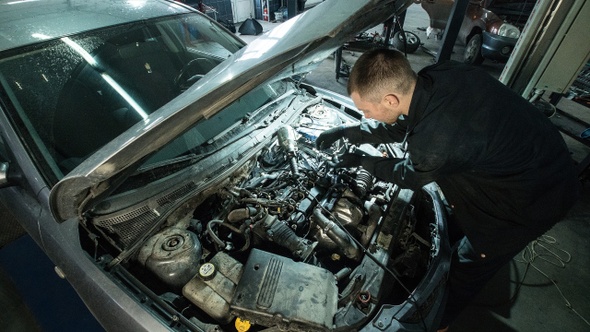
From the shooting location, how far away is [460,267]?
178 cm

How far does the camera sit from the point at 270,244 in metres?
1.61

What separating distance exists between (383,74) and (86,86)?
1.82 m

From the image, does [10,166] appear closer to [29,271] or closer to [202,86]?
[29,271]

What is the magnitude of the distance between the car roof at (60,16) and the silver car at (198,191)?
0.05 feet

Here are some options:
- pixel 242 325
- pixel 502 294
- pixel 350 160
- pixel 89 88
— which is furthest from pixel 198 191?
pixel 502 294

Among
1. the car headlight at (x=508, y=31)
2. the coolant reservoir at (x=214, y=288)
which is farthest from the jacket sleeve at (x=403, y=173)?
→ the car headlight at (x=508, y=31)

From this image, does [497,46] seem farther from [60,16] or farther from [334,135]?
[60,16]

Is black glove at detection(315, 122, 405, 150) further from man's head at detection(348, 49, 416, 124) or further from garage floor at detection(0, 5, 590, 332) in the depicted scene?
garage floor at detection(0, 5, 590, 332)

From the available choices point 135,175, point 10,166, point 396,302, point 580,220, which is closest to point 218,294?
point 135,175

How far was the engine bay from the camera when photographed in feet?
4.11

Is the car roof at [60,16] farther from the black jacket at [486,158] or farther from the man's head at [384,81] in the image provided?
the black jacket at [486,158]

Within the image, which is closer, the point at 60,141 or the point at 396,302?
the point at 396,302

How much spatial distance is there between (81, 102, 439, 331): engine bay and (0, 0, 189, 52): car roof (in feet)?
4.34

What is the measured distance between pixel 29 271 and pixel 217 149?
5.81ft
